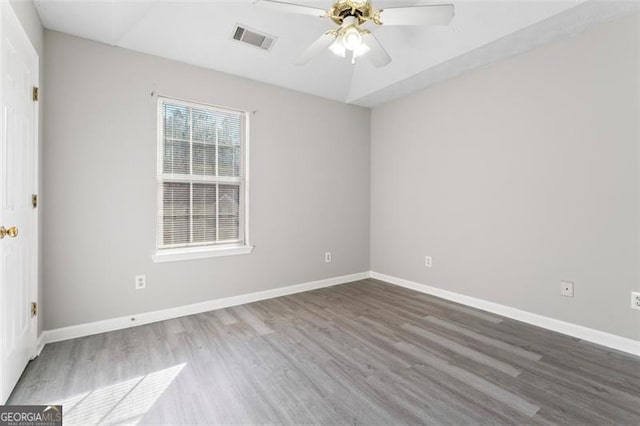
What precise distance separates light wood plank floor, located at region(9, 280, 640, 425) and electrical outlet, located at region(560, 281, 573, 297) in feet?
1.22

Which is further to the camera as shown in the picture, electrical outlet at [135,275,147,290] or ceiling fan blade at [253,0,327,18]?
electrical outlet at [135,275,147,290]

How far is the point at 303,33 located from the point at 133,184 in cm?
224

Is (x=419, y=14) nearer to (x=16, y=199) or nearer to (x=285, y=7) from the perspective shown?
(x=285, y=7)

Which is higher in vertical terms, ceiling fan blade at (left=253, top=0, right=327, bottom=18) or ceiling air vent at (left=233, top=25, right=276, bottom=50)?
ceiling air vent at (left=233, top=25, right=276, bottom=50)

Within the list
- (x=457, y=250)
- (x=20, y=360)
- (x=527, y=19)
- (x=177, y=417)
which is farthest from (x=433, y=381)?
(x=527, y=19)

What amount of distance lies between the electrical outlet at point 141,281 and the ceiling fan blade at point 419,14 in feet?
9.63

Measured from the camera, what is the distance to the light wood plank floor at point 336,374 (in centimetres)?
164

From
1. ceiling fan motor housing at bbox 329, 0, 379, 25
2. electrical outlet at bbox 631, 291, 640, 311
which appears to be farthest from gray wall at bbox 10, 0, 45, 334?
electrical outlet at bbox 631, 291, 640, 311

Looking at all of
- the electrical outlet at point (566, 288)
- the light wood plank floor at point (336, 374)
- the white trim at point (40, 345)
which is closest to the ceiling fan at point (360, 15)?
the light wood plank floor at point (336, 374)

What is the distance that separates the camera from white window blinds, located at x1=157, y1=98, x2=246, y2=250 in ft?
9.88

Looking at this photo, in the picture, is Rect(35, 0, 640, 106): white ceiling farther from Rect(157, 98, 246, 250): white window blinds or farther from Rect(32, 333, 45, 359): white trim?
Rect(32, 333, 45, 359): white trim

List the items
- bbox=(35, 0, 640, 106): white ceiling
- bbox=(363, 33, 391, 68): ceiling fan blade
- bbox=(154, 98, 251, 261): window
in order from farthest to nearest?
bbox=(154, 98, 251, 261): window < bbox=(35, 0, 640, 106): white ceiling < bbox=(363, 33, 391, 68): ceiling fan blade

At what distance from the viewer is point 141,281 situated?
9.34 ft

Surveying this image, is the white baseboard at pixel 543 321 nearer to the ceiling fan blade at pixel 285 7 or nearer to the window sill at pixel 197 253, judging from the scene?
the window sill at pixel 197 253
